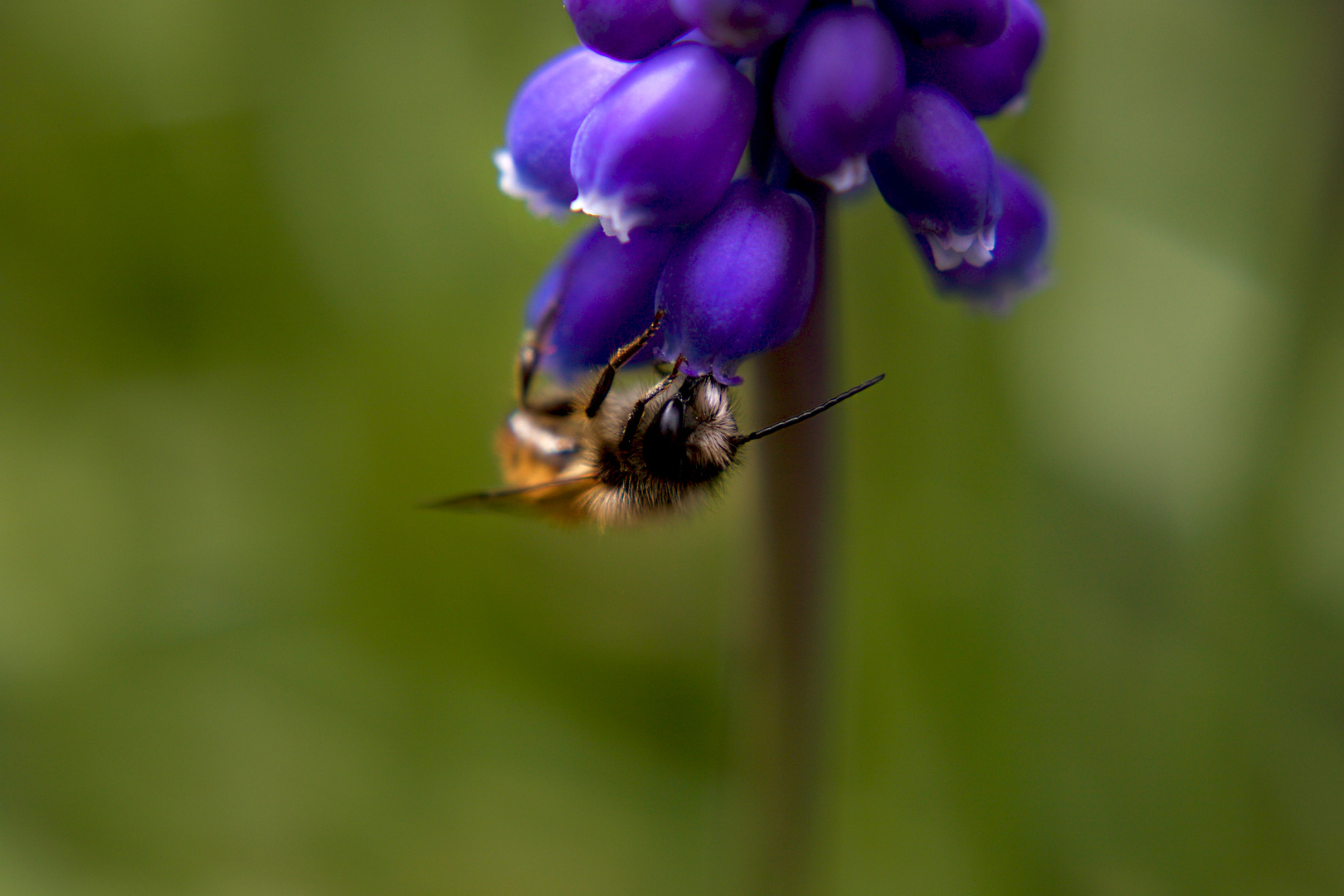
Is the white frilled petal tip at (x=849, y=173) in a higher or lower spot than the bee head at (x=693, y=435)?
higher

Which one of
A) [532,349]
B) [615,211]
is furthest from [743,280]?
[532,349]

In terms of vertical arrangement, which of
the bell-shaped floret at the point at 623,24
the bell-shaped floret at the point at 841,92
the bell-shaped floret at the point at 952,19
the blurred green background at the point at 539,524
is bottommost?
the blurred green background at the point at 539,524

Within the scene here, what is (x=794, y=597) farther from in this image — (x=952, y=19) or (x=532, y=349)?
(x=952, y=19)

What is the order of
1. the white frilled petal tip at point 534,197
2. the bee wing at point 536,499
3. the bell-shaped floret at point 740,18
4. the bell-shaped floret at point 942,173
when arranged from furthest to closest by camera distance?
1. the bee wing at point 536,499
2. the white frilled petal tip at point 534,197
3. the bell-shaped floret at point 942,173
4. the bell-shaped floret at point 740,18

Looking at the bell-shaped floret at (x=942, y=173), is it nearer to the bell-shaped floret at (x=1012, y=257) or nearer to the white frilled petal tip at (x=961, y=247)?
the white frilled petal tip at (x=961, y=247)

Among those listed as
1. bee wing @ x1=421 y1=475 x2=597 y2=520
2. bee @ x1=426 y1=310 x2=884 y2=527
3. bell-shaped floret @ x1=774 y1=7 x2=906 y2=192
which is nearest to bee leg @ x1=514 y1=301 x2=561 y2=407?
bee @ x1=426 y1=310 x2=884 y2=527

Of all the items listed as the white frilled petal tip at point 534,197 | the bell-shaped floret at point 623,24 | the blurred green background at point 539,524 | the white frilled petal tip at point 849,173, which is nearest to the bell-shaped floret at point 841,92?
the white frilled petal tip at point 849,173

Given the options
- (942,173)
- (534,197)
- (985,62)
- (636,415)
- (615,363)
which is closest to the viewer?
(942,173)
